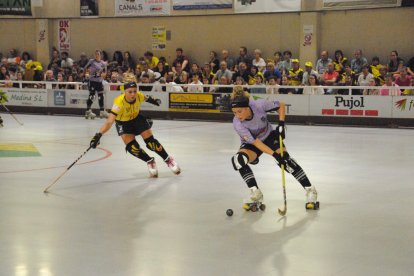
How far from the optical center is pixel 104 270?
18.3 ft

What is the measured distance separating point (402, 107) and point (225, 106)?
489 cm

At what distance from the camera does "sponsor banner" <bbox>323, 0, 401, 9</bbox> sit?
72.4ft

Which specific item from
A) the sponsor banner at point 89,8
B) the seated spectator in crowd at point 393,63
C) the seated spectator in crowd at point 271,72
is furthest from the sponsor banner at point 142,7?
the seated spectator in crowd at point 393,63

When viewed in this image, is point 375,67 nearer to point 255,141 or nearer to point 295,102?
point 295,102

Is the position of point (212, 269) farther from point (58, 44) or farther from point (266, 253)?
point (58, 44)

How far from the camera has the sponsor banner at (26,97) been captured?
23.9m

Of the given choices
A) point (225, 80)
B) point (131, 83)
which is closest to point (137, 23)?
point (225, 80)

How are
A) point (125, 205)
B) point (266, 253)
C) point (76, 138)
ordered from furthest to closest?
1. point (76, 138)
2. point (125, 205)
3. point (266, 253)

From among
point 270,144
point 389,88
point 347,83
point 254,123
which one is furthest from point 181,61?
point 254,123

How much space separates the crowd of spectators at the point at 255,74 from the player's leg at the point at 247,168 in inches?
443

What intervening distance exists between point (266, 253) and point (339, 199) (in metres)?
2.87

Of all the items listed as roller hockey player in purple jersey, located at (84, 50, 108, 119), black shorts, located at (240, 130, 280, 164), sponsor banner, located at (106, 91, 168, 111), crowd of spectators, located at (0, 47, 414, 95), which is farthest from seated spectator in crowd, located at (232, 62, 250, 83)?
black shorts, located at (240, 130, 280, 164)

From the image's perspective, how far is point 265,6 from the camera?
24109 mm

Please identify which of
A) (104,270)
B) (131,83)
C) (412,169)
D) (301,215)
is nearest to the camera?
(104,270)
